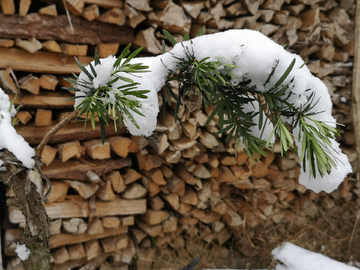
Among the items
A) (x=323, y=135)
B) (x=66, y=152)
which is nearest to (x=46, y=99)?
(x=66, y=152)

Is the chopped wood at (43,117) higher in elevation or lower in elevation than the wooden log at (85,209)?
higher

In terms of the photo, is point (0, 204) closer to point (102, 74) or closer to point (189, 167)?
point (189, 167)

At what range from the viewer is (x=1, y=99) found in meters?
0.57

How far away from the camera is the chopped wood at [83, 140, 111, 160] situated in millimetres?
1299

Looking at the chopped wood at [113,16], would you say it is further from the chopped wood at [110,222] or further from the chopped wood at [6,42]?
the chopped wood at [110,222]

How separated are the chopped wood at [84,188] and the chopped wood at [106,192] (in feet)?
0.12

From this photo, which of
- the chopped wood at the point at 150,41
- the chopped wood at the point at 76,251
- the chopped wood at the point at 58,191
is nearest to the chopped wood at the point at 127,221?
the chopped wood at the point at 76,251

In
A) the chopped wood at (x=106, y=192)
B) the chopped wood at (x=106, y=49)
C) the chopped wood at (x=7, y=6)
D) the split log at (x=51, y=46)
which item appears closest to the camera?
the chopped wood at (x=7, y=6)

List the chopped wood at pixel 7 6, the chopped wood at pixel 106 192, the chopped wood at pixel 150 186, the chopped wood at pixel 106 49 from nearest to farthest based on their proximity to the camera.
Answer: the chopped wood at pixel 7 6
the chopped wood at pixel 106 49
the chopped wood at pixel 106 192
the chopped wood at pixel 150 186

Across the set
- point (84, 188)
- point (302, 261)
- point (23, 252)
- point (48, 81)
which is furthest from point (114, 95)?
point (84, 188)

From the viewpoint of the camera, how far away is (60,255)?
4.50ft

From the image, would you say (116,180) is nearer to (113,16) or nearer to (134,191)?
(134,191)

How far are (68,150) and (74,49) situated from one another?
1.41 ft

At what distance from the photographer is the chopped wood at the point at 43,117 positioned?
120cm
